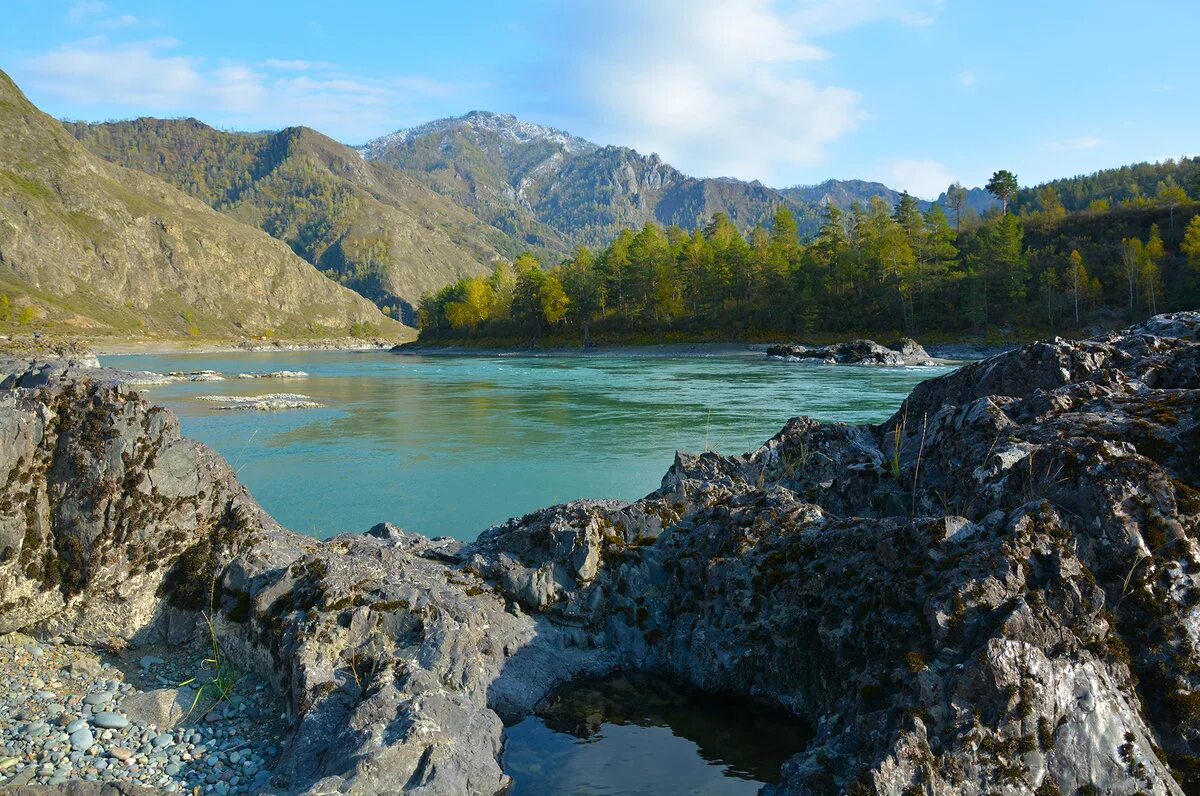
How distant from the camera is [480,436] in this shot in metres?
26.7

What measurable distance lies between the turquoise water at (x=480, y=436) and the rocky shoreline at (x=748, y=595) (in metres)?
6.96

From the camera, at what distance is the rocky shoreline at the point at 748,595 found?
432cm

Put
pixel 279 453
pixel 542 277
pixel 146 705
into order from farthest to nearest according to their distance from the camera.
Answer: pixel 542 277
pixel 279 453
pixel 146 705

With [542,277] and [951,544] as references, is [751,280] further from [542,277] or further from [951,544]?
[951,544]

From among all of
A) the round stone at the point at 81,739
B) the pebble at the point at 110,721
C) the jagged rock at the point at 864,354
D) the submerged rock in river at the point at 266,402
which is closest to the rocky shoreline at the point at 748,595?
the pebble at the point at 110,721

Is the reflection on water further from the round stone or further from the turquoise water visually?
the turquoise water

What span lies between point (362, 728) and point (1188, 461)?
7.13 meters

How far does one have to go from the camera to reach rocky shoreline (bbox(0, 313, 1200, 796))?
432 centimetres

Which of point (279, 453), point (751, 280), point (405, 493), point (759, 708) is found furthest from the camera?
point (751, 280)

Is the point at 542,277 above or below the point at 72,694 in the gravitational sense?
above

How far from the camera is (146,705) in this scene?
575 cm

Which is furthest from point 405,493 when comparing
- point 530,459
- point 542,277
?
point 542,277

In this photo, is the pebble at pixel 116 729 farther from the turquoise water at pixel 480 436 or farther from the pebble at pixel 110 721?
the turquoise water at pixel 480 436

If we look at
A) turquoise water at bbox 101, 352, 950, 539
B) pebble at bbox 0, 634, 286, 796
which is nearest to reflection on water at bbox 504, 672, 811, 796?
pebble at bbox 0, 634, 286, 796
